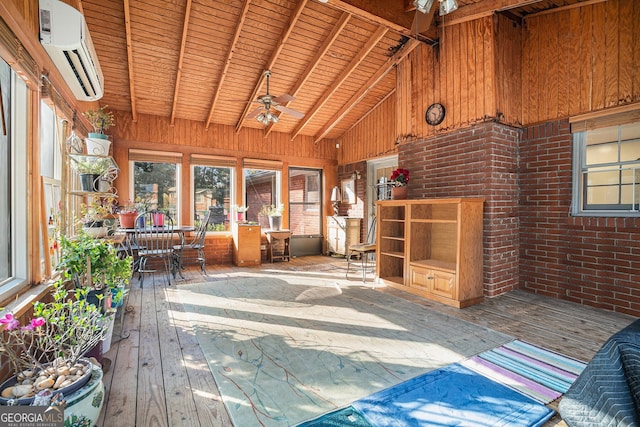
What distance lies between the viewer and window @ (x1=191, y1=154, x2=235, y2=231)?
21.0ft

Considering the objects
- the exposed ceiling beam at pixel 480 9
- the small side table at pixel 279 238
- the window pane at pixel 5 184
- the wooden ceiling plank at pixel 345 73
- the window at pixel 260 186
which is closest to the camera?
the window pane at pixel 5 184

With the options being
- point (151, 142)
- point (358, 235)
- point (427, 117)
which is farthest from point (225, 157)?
point (427, 117)

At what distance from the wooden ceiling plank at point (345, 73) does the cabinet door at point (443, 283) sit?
138 inches

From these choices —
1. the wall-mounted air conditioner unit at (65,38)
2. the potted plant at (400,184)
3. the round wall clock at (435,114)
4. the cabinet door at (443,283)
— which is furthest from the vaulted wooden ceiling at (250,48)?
the cabinet door at (443,283)

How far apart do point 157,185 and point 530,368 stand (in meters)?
6.31

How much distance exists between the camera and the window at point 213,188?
6.41 metres

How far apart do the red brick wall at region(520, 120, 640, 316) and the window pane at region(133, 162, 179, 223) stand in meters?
6.00

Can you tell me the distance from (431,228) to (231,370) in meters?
3.29

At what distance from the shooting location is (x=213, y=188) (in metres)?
6.62

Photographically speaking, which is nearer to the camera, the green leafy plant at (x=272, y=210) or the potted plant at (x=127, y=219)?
the potted plant at (x=127, y=219)

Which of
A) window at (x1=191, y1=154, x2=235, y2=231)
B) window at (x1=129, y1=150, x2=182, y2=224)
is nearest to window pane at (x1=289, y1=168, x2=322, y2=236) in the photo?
window at (x1=191, y1=154, x2=235, y2=231)

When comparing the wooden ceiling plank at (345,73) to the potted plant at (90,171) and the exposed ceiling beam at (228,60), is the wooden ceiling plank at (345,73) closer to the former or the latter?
the exposed ceiling beam at (228,60)

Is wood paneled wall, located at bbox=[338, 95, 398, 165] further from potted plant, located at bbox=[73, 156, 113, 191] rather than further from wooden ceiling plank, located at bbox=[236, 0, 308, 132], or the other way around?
potted plant, located at bbox=[73, 156, 113, 191]

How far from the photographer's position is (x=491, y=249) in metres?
3.84
